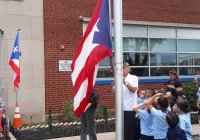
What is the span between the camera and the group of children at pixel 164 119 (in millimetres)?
5496

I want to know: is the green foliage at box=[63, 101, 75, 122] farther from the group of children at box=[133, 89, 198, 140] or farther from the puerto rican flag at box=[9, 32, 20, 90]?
the group of children at box=[133, 89, 198, 140]

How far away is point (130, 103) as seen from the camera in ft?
→ 24.9

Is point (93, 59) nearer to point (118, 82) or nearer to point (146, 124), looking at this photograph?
point (118, 82)

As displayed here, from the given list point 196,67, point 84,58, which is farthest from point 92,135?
point 196,67

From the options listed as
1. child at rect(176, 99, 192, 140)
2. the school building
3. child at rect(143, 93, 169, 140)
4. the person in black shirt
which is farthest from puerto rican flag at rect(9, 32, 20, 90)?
child at rect(176, 99, 192, 140)

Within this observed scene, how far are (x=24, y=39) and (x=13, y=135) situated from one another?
3.66 metres

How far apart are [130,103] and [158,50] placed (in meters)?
8.44

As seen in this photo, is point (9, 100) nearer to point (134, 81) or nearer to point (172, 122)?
point (134, 81)

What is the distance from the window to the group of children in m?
7.36

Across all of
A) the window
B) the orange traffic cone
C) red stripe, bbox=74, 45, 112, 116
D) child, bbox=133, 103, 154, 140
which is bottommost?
the orange traffic cone

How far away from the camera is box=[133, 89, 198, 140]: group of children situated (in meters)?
5.50

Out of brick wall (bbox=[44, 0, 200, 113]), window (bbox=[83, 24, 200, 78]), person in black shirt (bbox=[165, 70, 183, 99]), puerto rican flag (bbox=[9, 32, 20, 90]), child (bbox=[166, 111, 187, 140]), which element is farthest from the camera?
window (bbox=[83, 24, 200, 78])

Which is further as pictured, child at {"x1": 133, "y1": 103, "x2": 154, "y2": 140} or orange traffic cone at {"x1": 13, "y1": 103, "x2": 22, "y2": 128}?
orange traffic cone at {"x1": 13, "y1": 103, "x2": 22, "y2": 128}

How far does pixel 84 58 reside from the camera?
4.77m
